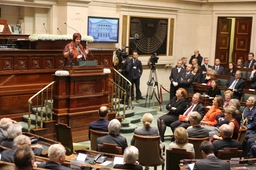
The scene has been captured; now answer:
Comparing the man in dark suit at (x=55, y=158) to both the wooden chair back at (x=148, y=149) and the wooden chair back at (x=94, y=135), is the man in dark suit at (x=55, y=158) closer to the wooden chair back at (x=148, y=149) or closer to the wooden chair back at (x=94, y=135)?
the wooden chair back at (x=94, y=135)

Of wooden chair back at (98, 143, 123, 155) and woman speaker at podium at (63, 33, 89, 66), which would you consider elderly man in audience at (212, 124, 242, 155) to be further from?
woman speaker at podium at (63, 33, 89, 66)

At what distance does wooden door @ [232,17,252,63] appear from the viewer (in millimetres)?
14888

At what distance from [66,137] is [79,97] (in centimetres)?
208

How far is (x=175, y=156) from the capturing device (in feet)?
17.3

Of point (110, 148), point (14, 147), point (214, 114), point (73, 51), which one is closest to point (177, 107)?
point (214, 114)

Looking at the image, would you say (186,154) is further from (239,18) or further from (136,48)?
(239,18)

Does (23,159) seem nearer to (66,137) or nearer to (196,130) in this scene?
(66,137)

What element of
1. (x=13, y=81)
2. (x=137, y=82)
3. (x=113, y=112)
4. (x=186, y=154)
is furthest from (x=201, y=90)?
(x=186, y=154)

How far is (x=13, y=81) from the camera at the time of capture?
8.58 metres

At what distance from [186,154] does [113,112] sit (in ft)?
13.5

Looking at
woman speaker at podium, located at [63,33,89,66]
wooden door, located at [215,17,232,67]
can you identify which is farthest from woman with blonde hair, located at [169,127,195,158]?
wooden door, located at [215,17,232,67]

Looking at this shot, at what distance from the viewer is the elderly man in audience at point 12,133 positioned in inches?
202

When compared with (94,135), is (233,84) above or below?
above

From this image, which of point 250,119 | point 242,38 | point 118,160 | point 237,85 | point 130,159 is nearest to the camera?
point 130,159
